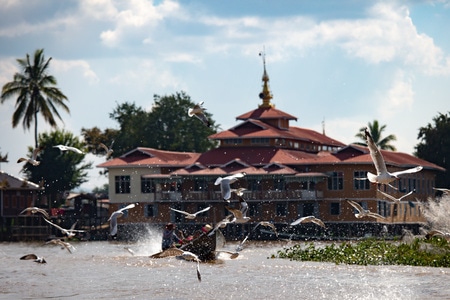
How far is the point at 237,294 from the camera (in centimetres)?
3816

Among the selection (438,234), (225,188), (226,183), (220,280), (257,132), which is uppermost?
(257,132)

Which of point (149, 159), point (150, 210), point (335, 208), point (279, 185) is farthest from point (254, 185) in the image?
point (149, 159)

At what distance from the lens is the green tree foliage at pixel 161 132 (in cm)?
12006

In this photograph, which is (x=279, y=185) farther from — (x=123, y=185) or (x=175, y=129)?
(x=175, y=129)

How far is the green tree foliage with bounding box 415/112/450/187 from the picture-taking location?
332 ft

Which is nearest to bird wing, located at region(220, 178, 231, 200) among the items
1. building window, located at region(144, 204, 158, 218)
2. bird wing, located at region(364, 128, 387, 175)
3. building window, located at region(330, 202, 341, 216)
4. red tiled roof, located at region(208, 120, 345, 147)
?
bird wing, located at region(364, 128, 387, 175)

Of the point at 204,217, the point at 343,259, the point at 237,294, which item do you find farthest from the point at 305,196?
the point at 237,294

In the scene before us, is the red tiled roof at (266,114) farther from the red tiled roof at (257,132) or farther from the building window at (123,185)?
the building window at (123,185)

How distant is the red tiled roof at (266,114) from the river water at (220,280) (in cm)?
4573

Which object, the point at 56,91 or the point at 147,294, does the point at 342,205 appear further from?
the point at 147,294

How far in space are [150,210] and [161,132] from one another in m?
26.2

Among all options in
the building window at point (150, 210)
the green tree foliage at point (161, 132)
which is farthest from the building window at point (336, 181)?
the green tree foliage at point (161, 132)

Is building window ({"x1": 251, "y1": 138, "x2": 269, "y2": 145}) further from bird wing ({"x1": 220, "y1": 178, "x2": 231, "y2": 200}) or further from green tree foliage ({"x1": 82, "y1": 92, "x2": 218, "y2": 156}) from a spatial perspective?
bird wing ({"x1": 220, "y1": 178, "x2": 231, "y2": 200})

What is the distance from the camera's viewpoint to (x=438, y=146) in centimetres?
10256
